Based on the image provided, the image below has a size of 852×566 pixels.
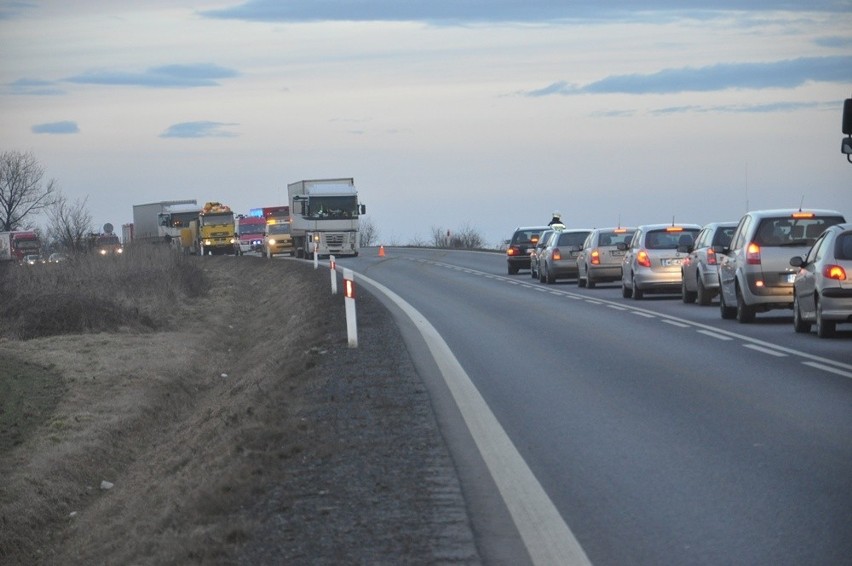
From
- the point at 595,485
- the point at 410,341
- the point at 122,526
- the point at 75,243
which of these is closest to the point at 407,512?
the point at 595,485

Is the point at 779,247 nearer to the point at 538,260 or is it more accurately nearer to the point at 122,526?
the point at 122,526

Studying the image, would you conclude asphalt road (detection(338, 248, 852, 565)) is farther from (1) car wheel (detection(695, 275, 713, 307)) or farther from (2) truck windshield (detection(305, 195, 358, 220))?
(2) truck windshield (detection(305, 195, 358, 220))

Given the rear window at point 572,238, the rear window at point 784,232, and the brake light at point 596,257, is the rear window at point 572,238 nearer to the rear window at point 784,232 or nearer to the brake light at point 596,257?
the brake light at point 596,257

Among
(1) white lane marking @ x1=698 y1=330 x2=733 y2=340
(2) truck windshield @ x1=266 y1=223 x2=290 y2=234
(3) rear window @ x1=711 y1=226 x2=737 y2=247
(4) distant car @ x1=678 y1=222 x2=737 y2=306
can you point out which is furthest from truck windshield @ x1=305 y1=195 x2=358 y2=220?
(1) white lane marking @ x1=698 y1=330 x2=733 y2=340

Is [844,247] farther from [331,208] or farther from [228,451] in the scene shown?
[331,208]

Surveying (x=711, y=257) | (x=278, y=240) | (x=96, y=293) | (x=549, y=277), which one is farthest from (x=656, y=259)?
(x=278, y=240)

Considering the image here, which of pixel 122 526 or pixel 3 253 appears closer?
pixel 122 526

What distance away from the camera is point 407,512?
304 inches

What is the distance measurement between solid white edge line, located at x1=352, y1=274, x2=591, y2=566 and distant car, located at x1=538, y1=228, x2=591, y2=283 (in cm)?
2453

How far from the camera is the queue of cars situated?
1853 cm

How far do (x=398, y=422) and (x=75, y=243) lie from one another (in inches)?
2052

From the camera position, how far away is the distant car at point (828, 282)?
18.2 m

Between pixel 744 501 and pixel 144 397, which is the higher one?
pixel 744 501

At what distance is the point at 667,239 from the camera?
30.8 m
